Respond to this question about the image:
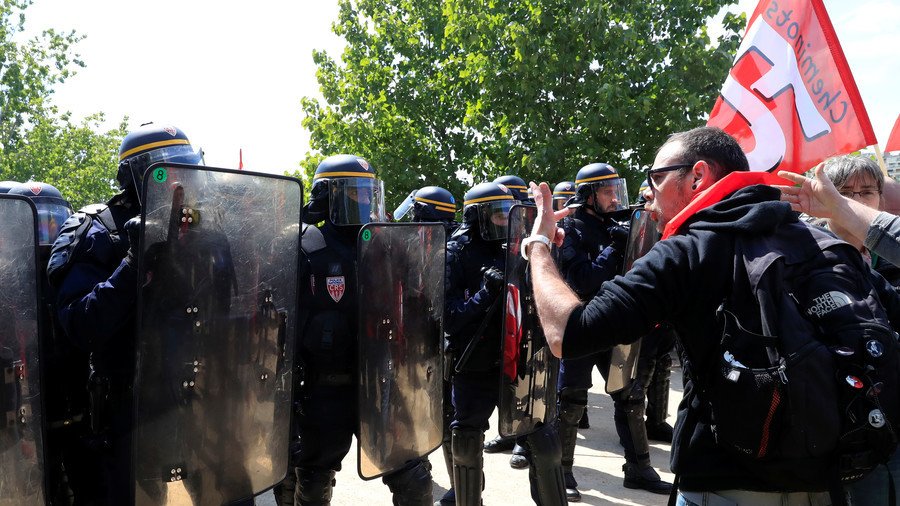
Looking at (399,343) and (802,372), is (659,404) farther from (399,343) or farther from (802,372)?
(802,372)

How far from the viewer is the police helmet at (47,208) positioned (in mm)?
3800

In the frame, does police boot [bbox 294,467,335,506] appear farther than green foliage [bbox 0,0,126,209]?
No

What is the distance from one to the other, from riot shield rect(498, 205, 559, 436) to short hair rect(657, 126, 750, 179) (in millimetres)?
1925

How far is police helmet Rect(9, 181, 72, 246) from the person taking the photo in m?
3.80

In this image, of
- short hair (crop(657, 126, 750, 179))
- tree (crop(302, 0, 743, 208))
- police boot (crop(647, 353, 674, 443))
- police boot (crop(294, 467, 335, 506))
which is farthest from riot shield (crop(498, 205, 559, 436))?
tree (crop(302, 0, 743, 208))

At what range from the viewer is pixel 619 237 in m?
5.43

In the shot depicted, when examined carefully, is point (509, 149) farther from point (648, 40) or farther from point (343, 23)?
point (343, 23)

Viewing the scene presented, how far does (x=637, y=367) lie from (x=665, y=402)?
1.30 meters

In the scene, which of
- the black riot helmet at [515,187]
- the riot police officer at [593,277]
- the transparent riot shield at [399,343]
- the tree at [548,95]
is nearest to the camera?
the transparent riot shield at [399,343]

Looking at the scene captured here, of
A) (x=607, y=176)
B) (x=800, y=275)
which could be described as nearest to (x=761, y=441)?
(x=800, y=275)

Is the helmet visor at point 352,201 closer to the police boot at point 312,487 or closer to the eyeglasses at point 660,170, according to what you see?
the police boot at point 312,487

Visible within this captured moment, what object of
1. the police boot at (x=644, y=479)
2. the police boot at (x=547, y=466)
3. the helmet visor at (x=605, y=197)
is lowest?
the police boot at (x=644, y=479)

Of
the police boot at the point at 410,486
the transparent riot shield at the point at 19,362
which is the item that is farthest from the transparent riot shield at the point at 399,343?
the transparent riot shield at the point at 19,362

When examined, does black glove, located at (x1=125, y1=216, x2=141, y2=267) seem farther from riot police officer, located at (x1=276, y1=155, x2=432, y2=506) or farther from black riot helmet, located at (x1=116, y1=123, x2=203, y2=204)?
riot police officer, located at (x1=276, y1=155, x2=432, y2=506)
